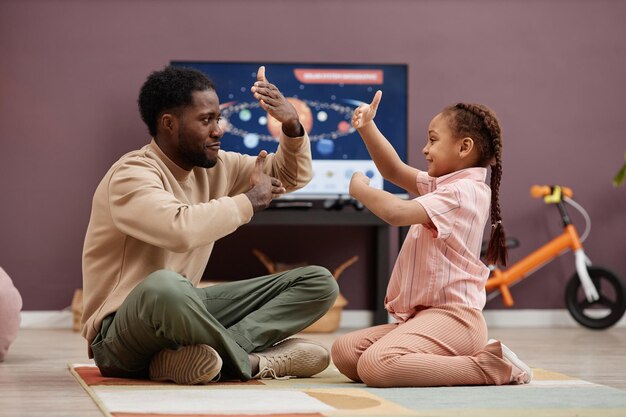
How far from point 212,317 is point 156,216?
0.28 m

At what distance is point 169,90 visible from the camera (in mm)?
2613

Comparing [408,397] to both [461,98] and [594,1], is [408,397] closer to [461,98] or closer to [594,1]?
[461,98]

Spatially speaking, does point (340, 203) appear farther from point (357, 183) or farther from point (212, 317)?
point (212, 317)

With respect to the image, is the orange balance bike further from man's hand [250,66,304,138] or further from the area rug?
man's hand [250,66,304,138]

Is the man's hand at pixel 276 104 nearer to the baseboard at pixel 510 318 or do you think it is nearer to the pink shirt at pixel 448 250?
the pink shirt at pixel 448 250

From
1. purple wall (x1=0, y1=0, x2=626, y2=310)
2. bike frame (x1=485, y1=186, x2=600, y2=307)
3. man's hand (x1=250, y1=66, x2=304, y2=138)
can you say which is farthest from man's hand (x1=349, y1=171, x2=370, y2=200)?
bike frame (x1=485, y1=186, x2=600, y2=307)

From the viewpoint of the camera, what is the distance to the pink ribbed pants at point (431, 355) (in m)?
2.44

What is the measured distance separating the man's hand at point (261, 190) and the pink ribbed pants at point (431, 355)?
46cm

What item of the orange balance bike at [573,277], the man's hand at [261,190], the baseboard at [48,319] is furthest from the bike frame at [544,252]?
the man's hand at [261,190]

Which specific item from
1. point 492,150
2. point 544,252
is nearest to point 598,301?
point 544,252

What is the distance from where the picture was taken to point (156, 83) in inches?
104

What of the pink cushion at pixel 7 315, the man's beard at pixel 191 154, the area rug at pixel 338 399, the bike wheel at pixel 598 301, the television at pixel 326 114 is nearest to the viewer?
the area rug at pixel 338 399

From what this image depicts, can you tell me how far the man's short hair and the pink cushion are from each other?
912mm

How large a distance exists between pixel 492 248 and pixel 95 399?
3.69 ft
